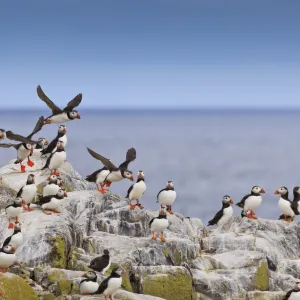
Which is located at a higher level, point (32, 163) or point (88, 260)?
point (32, 163)

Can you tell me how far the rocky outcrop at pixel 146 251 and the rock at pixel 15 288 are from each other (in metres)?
0.06

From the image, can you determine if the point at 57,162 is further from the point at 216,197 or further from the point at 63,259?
the point at 216,197

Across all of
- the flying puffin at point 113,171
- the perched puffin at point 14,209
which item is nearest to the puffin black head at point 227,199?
the flying puffin at point 113,171

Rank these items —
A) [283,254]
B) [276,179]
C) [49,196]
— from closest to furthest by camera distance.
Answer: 1. [49,196]
2. [283,254]
3. [276,179]

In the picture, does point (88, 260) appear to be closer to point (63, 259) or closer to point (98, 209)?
point (63, 259)

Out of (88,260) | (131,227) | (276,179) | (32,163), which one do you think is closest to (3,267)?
(88,260)

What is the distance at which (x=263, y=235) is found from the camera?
838 inches

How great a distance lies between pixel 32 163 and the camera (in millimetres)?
22297

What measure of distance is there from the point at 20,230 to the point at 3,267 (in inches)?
48.2

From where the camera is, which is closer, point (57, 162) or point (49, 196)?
point (49, 196)

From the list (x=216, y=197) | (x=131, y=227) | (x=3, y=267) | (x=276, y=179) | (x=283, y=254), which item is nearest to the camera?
(x=3, y=267)

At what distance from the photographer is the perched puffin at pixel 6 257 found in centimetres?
1558

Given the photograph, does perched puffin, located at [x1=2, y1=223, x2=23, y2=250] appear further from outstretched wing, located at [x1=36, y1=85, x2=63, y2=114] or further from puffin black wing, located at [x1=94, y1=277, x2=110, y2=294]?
outstretched wing, located at [x1=36, y1=85, x2=63, y2=114]

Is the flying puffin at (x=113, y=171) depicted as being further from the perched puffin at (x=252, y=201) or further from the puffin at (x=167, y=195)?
the perched puffin at (x=252, y=201)
